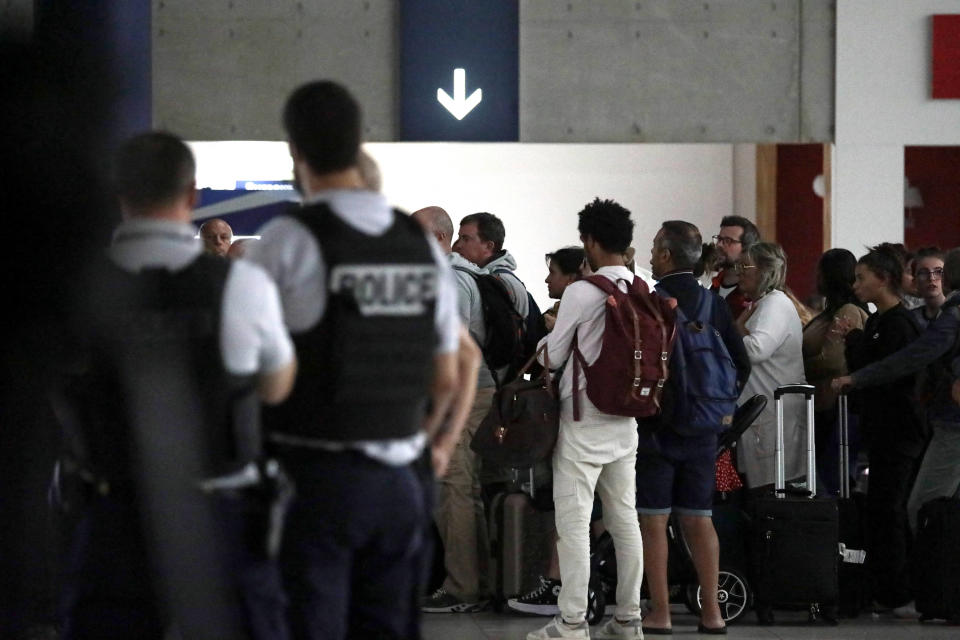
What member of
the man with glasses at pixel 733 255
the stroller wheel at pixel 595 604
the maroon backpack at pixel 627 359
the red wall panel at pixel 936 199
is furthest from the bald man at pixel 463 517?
the red wall panel at pixel 936 199

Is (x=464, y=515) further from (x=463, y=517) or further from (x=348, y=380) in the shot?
(x=348, y=380)

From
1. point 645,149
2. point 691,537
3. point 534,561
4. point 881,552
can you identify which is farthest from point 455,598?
point 645,149

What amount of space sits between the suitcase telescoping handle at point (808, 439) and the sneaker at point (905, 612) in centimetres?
72

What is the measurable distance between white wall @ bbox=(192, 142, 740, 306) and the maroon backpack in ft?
14.0

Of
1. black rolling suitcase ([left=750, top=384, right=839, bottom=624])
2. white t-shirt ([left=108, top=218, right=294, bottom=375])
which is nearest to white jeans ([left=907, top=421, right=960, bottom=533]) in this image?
black rolling suitcase ([left=750, top=384, right=839, bottom=624])

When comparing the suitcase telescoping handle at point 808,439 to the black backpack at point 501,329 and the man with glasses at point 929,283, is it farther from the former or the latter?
the black backpack at point 501,329

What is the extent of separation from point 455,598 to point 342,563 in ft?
12.7

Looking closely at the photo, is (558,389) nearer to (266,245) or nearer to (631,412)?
(631,412)

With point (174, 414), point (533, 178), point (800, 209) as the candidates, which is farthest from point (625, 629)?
point (800, 209)

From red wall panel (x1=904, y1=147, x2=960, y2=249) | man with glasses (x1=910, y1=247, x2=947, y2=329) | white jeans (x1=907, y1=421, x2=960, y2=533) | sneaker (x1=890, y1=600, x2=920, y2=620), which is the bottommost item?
sneaker (x1=890, y1=600, x2=920, y2=620)

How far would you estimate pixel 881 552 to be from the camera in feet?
22.8

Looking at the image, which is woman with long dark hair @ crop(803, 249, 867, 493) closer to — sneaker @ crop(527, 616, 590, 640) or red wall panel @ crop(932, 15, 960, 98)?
sneaker @ crop(527, 616, 590, 640)

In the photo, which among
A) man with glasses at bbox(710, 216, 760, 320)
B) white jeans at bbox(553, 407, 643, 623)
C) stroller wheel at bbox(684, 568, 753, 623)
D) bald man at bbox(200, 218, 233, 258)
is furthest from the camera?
man with glasses at bbox(710, 216, 760, 320)

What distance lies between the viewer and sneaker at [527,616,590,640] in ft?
19.5
